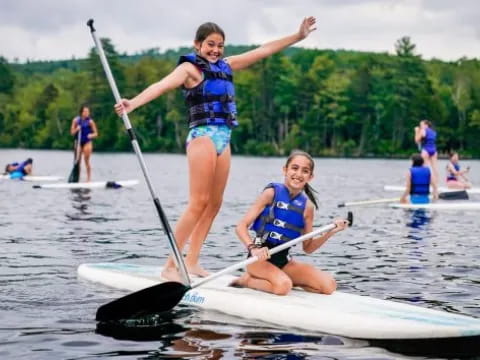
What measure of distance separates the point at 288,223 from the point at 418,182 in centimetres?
1161

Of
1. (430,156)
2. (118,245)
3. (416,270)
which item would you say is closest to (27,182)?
(430,156)

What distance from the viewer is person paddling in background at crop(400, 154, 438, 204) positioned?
1781 cm

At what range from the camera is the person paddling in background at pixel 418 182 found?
58.4ft

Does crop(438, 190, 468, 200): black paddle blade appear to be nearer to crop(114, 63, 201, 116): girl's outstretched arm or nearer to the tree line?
crop(114, 63, 201, 116): girl's outstretched arm

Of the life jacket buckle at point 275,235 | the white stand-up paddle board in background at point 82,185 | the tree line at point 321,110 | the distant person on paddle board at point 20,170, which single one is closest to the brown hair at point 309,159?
the life jacket buckle at point 275,235

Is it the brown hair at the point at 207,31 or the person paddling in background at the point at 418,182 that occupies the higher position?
the brown hair at the point at 207,31

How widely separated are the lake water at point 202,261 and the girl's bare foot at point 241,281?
54 cm

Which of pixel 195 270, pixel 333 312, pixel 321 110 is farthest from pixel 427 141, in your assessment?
pixel 321 110

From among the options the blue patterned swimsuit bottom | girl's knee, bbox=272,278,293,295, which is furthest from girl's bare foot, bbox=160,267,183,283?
the blue patterned swimsuit bottom

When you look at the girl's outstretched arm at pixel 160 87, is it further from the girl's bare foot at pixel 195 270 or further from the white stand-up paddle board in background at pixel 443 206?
the white stand-up paddle board in background at pixel 443 206

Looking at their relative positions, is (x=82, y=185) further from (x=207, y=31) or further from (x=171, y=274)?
(x=207, y=31)

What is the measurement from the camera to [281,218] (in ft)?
23.6

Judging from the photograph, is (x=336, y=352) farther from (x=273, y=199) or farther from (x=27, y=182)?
(x=27, y=182)

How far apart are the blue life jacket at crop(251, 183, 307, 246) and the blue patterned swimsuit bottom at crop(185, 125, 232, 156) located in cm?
65
